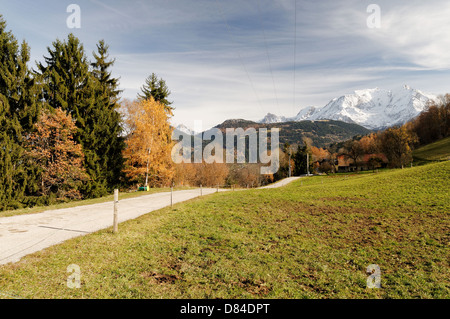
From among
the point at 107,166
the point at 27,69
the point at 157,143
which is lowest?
the point at 107,166

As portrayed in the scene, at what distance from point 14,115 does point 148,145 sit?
1521cm

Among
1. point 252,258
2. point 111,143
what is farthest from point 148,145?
point 252,258

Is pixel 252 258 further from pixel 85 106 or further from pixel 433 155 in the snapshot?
pixel 433 155

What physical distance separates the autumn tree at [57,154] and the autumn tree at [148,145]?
22.7 ft

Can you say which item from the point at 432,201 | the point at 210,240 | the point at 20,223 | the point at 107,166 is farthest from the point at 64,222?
the point at 432,201

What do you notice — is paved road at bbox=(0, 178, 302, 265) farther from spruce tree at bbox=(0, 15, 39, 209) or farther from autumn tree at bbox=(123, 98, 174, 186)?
autumn tree at bbox=(123, 98, 174, 186)

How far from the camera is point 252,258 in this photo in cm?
788

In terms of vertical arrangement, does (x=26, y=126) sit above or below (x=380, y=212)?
above

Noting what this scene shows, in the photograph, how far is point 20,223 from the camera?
11438 millimetres

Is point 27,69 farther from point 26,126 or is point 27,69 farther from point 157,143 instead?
point 157,143

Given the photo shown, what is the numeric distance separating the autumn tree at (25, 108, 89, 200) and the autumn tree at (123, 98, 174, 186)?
6919 mm

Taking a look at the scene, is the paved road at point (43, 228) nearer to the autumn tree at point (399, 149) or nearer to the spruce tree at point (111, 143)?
the spruce tree at point (111, 143)
